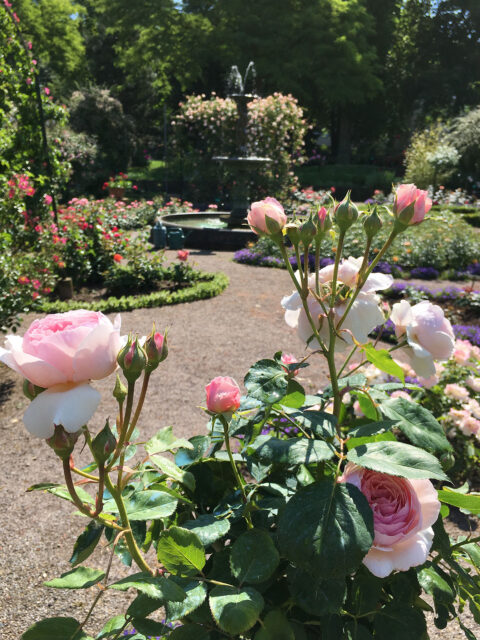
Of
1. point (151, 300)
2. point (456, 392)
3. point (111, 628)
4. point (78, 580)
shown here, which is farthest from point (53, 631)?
point (151, 300)

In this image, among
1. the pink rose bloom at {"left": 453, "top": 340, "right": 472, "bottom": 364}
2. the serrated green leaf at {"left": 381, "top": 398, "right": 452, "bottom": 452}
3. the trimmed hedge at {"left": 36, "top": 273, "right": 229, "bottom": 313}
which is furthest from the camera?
the trimmed hedge at {"left": 36, "top": 273, "right": 229, "bottom": 313}

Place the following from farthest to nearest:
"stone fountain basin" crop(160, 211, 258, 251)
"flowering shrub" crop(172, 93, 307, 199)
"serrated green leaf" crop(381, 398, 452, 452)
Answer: "flowering shrub" crop(172, 93, 307, 199) → "stone fountain basin" crop(160, 211, 258, 251) → "serrated green leaf" crop(381, 398, 452, 452)

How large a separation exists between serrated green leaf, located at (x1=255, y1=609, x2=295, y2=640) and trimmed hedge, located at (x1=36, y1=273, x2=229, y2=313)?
5313mm

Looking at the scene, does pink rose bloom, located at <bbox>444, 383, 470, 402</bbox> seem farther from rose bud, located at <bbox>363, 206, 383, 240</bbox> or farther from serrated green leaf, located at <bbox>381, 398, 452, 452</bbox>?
rose bud, located at <bbox>363, 206, 383, 240</bbox>

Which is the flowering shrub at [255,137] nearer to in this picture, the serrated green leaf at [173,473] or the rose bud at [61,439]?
the serrated green leaf at [173,473]

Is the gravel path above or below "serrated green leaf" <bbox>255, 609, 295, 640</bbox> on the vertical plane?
below

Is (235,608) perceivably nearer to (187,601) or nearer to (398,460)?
(187,601)

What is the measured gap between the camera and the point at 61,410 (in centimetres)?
65

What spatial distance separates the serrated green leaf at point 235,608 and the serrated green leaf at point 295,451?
19 cm

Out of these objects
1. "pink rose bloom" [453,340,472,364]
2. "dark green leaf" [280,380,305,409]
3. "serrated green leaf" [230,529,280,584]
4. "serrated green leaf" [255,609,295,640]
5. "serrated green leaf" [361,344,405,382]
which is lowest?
"pink rose bloom" [453,340,472,364]

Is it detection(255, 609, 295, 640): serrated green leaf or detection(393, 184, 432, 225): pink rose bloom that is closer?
detection(255, 609, 295, 640): serrated green leaf

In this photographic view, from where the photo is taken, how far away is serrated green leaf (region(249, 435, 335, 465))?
2.59 ft

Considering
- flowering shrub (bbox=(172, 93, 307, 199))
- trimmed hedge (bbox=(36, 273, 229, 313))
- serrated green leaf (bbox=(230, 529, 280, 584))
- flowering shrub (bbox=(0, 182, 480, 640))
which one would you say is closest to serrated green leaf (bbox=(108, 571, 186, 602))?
flowering shrub (bbox=(0, 182, 480, 640))

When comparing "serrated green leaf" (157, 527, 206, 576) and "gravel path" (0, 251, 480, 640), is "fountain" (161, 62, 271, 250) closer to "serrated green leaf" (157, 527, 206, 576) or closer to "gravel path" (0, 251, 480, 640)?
"gravel path" (0, 251, 480, 640)
